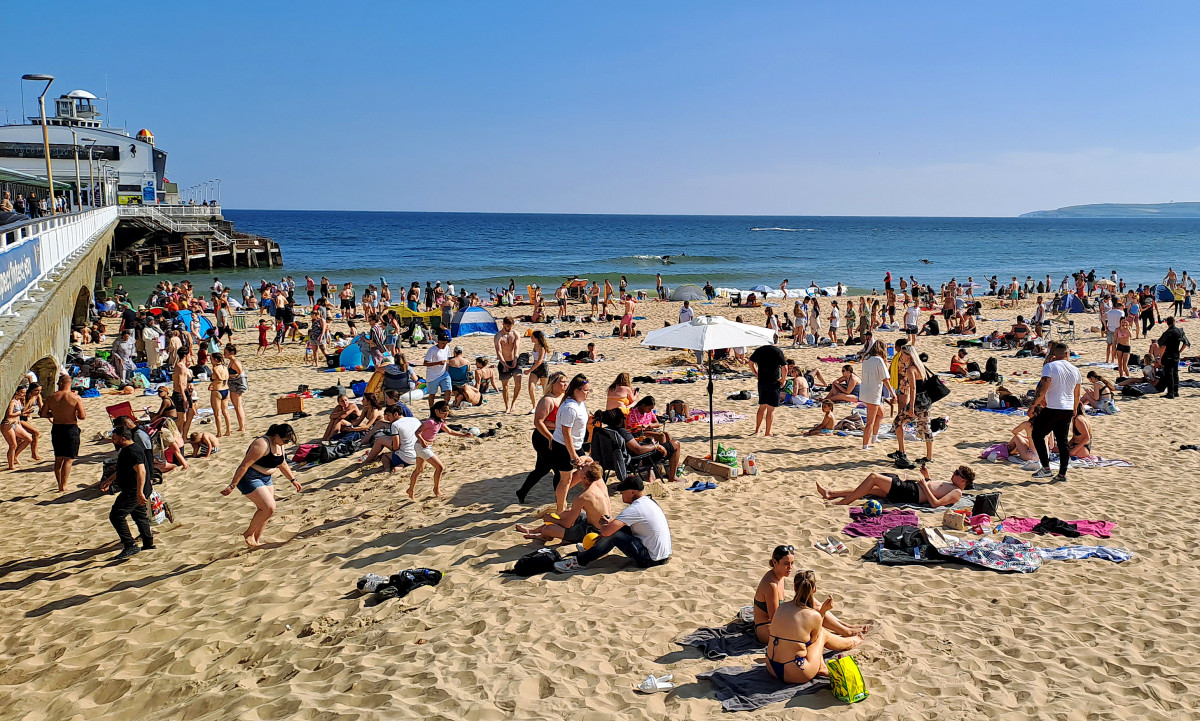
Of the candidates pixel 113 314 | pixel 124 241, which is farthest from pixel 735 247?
pixel 113 314

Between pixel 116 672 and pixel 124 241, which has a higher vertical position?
pixel 124 241

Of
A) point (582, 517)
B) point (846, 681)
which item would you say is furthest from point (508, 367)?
point (846, 681)

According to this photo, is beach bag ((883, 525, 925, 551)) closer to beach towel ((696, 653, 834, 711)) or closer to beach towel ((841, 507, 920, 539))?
beach towel ((841, 507, 920, 539))

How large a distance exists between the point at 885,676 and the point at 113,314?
28.2 meters

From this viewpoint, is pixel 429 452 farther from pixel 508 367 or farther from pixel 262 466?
pixel 508 367

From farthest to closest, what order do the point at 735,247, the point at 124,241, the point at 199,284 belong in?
1. the point at 735,247
2. the point at 124,241
3. the point at 199,284

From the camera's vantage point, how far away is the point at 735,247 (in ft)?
305

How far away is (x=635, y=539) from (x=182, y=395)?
7967mm

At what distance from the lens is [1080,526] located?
748cm

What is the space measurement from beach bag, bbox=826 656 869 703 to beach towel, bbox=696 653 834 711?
0.11m

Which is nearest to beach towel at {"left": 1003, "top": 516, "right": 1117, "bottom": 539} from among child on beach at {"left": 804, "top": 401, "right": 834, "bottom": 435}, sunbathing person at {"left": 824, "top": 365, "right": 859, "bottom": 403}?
child on beach at {"left": 804, "top": 401, "right": 834, "bottom": 435}

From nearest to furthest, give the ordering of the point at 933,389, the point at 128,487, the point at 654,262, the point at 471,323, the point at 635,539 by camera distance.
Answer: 1. the point at 635,539
2. the point at 128,487
3. the point at 933,389
4. the point at 471,323
5. the point at 654,262

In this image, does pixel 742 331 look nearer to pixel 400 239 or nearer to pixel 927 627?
pixel 927 627

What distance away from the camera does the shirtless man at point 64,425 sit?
9492mm
